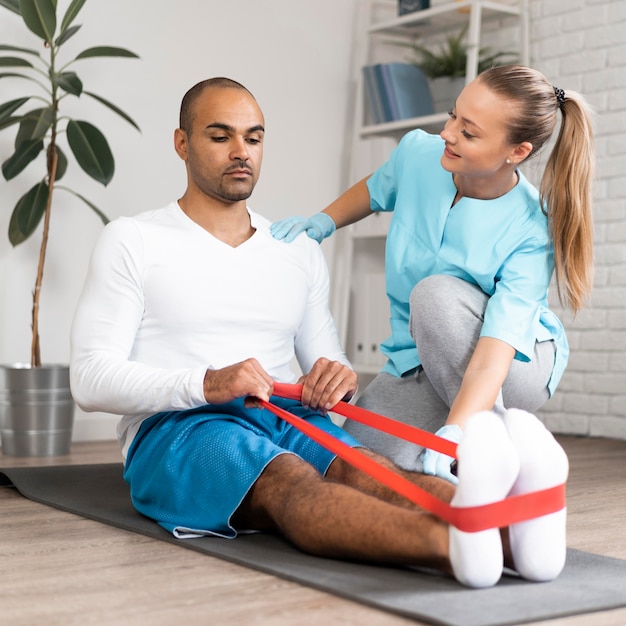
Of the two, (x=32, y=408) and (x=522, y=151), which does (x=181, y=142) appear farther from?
(x=32, y=408)

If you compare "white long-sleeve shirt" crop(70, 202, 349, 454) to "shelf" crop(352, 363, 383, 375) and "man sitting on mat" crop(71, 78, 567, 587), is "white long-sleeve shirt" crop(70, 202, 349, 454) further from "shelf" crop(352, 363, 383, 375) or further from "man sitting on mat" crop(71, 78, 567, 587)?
"shelf" crop(352, 363, 383, 375)

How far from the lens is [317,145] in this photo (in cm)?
414

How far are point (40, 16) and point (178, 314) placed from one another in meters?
1.49

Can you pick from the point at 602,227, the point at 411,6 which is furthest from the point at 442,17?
the point at 602,227

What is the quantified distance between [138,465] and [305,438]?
1.01 feet

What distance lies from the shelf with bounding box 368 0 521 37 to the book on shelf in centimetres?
20

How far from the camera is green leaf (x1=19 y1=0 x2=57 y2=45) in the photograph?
2.96 m

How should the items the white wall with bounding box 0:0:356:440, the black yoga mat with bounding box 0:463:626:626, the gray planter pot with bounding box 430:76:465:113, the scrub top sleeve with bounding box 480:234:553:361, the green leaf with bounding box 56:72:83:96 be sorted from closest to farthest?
the black yoga mat with bounding box 0:463:626:626, the scrub top sleeve with bounding box 480:234:553:361, the green leaf with bounding box 56:72:83:96, the white wall with bounding box 0:0:356:440, the gray planter pot with bounding box 430:76:465:113

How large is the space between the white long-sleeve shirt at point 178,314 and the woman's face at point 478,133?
0.39 metres

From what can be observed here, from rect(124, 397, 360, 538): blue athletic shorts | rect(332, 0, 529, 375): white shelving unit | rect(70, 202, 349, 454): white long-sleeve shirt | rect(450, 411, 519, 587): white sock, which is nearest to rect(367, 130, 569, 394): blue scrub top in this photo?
rect(70, 202, 349, 454): white long-sleeve shirt

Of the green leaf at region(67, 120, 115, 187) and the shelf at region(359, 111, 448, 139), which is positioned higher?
the shelf at region(359, 111, 448, 139)

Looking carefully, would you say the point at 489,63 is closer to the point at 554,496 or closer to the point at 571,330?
the point at 571,330

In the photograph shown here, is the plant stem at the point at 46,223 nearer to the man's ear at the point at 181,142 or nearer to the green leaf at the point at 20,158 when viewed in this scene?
the green leaf at the point at 20,158

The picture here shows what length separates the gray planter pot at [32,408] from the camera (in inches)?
119
